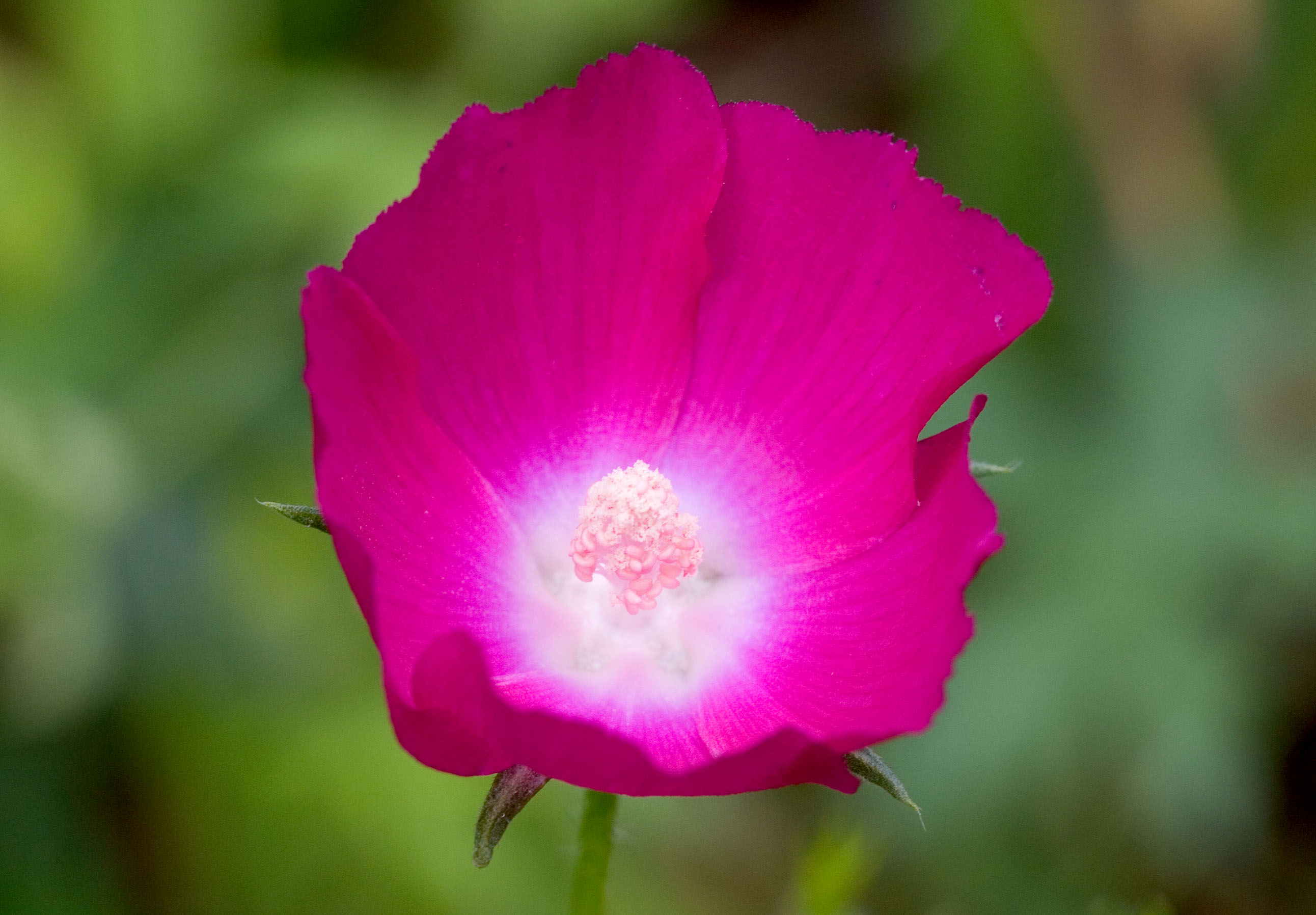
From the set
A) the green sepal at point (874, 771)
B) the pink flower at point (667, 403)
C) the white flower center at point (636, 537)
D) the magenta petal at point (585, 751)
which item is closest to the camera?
the magenta petal at point (585, 751)

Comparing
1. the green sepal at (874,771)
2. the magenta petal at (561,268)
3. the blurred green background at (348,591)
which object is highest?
the magenta petal at (561,268)

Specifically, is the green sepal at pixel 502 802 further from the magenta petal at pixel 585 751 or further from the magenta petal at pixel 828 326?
the magenta petal at pixel 828 326

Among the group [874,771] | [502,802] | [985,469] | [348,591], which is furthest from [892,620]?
[348,591]

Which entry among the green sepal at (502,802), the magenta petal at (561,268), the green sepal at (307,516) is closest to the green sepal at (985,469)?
the magenta petal at (561,268)

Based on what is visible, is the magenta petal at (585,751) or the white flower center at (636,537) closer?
the magenta petal at (585,751)

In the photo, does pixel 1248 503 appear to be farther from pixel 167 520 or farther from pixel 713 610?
pixel 167 520

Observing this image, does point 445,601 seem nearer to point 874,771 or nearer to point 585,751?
point 585,751
